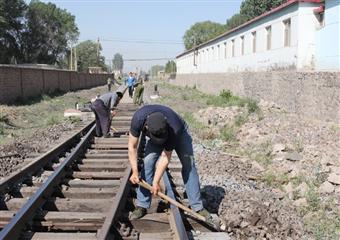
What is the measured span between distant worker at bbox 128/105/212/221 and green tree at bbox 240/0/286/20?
64.7 meters

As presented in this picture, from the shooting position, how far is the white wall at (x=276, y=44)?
74.4 ft

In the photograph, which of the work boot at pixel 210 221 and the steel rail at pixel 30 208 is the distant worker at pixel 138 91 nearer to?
the steel rail at pixel 30 208

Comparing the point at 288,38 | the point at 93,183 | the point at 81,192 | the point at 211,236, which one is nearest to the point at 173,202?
the point at 211,236

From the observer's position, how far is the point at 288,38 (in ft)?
81.6

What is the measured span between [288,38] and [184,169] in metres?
20.7

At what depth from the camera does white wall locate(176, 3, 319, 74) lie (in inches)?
893

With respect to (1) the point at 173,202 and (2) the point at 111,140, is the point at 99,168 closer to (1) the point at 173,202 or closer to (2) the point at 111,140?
(1) the point at 173,202

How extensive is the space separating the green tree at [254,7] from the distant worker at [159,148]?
6467 cm

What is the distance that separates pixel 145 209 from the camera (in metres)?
5.62

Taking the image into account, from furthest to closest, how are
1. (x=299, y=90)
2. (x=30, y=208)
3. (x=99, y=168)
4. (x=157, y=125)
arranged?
(x=299, y=90), (x=99, y=168), (x=30, y=208), (x=157, y=125)

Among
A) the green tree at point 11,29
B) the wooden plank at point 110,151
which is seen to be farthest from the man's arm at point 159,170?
the green tree at point 11,29

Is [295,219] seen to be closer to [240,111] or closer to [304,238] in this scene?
[304,238]

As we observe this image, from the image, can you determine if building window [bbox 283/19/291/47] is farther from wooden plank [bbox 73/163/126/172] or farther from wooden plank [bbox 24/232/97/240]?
wooden plank [bbox 24/232/97/240]

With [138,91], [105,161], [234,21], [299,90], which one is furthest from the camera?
[234,21]
